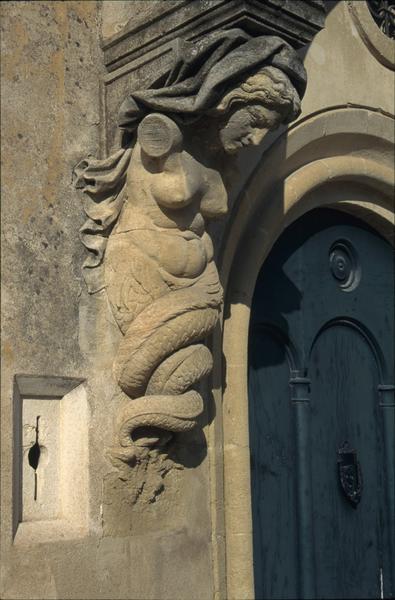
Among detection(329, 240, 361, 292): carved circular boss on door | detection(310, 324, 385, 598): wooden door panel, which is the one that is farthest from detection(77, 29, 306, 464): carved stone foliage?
detection(329, 240, 361, 292): carved circular boss on door

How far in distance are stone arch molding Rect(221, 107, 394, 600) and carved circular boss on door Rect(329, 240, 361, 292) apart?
0.68 feet

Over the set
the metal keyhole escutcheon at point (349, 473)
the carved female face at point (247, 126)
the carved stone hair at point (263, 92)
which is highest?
the carved stone hair at point (263, 92)

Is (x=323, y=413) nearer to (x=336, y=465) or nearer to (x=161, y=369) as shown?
(x=336, y=465)

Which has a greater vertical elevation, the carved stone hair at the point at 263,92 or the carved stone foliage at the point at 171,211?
the carved stone hair at the point at 263,92

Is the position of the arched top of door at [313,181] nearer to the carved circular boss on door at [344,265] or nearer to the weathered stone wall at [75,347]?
the carved circular boss on door at [344,265]

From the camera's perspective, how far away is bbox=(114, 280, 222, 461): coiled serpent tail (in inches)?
153

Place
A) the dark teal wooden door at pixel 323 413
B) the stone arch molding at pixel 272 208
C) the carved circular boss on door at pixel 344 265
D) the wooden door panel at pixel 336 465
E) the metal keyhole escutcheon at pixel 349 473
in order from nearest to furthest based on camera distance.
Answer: the stone arch molding at pixel 272 208, the dark teal wooden door at pixel 323 413, the wooden door panel at pixel 336 465, the metal keyhole escutcheon at pixel 349 473, the carved circular boss on door at pixel 344 265

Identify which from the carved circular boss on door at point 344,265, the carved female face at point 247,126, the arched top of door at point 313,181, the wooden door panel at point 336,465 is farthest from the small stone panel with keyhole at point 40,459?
the carved circular boss on door at point 344,265

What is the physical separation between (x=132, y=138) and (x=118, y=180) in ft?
0.58

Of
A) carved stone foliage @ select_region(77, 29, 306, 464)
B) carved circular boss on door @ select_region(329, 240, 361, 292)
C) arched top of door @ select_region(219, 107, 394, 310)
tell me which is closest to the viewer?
carved stone foliage @ select_region(77, 29, 306, 464)

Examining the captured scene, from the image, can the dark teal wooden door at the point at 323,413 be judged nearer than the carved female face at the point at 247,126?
No

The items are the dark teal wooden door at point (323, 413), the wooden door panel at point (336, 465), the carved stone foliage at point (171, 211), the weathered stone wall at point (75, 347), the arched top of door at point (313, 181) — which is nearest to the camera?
the weathered stone wall at point (75, 347)

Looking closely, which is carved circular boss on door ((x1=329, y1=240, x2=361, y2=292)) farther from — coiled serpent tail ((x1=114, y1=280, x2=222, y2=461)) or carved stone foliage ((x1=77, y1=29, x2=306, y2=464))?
coiled serpent tail ((x1=114, y1=280, x2=222, y2=461))

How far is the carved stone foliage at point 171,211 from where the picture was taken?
12.6ft
